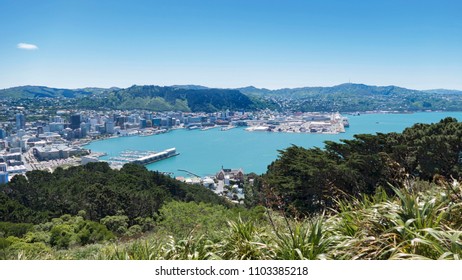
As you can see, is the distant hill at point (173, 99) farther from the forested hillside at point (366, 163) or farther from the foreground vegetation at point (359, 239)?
the foreground vegetation at point (359, 239)

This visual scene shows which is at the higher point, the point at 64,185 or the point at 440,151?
the point at 440,151

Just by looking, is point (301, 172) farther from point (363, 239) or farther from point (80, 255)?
point (363, 239)

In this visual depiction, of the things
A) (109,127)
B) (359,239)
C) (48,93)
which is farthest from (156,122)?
(359,239)

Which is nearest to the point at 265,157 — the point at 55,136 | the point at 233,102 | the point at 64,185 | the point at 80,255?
the point at 64,185

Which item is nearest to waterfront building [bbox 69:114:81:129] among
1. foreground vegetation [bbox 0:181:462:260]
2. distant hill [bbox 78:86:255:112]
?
distant hill [bbox 78:86:255:112]

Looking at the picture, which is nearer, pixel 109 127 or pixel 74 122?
pixel 74 122

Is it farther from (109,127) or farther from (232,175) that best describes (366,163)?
(109,127)

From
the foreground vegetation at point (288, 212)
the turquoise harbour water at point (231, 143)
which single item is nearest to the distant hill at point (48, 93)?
the turquoise harbour water at point (231, 143)

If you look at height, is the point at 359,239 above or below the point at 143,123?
above
